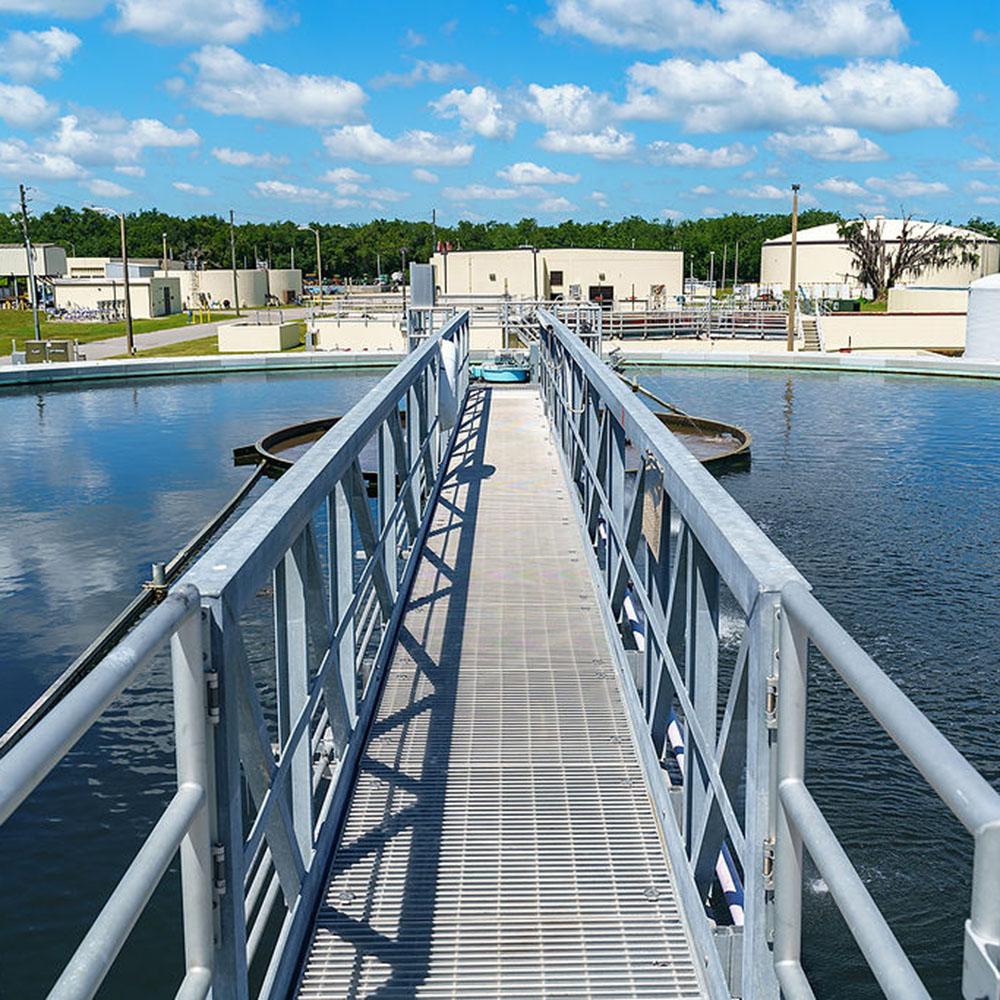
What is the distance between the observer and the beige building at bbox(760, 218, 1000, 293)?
70.4 m

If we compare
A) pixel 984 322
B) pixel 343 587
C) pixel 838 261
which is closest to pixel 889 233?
pixel 838 261

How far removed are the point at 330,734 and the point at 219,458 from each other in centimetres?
1336

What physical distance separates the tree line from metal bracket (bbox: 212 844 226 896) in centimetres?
10645

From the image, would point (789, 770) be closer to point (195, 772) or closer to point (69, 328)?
point (195, 772)

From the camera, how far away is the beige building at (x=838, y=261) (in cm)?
7044

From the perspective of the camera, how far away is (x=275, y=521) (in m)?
2.90

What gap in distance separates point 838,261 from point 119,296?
4355 cm

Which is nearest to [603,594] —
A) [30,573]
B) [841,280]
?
[30,573]

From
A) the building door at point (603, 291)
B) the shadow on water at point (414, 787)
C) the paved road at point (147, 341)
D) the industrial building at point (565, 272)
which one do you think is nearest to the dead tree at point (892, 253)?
the industrial building at point (565, 272)

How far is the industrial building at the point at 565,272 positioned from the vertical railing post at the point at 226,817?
56.1 metres

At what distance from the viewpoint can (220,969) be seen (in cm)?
244

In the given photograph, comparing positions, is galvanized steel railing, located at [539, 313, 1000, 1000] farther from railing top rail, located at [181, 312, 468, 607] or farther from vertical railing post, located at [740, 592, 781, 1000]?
railing top rail, located at [181, 312, 468, 607]

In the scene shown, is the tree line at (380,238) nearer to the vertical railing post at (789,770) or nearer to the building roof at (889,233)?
the building roof at (889,233)

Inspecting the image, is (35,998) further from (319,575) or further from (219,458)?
(219,458)
